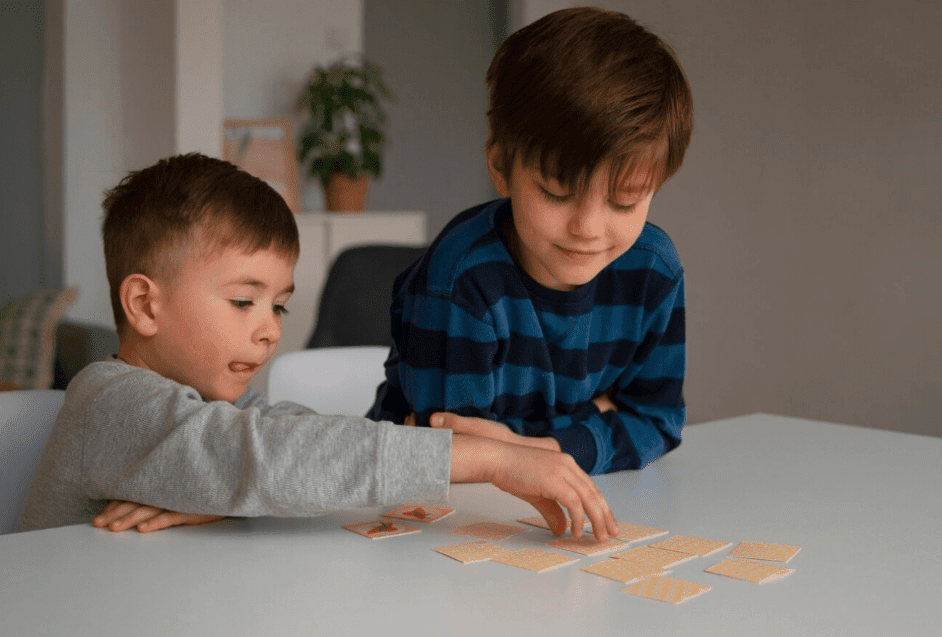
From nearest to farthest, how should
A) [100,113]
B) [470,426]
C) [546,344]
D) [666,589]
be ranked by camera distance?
1. [666,589]
2. [470,426]
3. [546,344]
4. [100,113]

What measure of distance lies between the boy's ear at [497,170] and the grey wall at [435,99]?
16.7 feet

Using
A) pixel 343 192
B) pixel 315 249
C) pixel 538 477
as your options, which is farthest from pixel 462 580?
pixel 343 192

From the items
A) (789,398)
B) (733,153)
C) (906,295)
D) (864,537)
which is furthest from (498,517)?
(733,153)

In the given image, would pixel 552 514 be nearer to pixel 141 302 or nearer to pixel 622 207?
pixel 622 207

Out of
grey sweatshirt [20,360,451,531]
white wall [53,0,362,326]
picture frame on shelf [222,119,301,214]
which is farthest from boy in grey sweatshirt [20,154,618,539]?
picture frame on shelf [222,119,301,214]

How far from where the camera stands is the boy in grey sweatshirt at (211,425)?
0.83 metres

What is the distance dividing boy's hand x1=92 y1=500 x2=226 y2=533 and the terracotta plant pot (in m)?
3.98

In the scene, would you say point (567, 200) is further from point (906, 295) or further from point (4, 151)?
point (4, 151)

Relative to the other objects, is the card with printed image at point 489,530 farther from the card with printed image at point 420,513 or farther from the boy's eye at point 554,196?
the boy's eye at point 554,196

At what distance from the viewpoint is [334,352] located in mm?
1796

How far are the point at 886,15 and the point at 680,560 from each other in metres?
3.89

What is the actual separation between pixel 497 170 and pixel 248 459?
480 millimetres

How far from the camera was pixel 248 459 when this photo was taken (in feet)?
2.75

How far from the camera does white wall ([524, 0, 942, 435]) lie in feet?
12.8
